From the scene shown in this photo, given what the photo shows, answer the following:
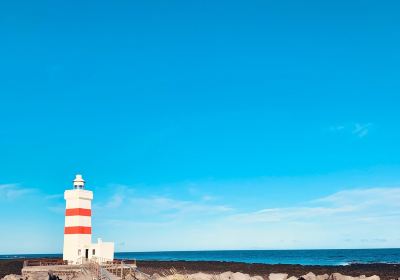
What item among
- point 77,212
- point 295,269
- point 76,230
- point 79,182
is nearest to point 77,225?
point 76,230

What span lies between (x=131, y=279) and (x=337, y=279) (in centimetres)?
1080

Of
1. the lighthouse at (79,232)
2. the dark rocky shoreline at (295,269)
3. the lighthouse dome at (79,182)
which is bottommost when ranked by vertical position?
the dark rocky shoreline at (295,269)

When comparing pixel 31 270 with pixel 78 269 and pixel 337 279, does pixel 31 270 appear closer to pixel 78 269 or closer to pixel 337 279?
pixel 78 269

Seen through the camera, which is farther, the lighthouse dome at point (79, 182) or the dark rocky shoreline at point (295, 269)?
the dark rocky shoreline at point (295, 269)

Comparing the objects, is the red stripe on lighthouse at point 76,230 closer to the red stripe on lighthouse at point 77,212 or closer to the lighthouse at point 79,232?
the lighthouse at point 79,232

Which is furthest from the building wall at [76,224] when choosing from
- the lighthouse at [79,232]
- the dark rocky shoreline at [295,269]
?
the dark rocky shoreline at [295,269]

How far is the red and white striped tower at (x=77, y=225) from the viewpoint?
30906 mm

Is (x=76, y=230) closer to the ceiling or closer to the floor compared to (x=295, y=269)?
closer to the ceiling

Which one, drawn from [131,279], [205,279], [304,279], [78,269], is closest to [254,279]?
[304,279]

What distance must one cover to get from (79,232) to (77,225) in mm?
468

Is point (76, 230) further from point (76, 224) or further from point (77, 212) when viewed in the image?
point (77, 212)

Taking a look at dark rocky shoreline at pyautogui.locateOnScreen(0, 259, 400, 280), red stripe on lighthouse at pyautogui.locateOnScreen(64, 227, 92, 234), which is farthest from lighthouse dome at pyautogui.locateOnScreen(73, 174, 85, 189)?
dark rocky shoreline at pyautogui.locateOnScreen(0, 259, 400, 280)

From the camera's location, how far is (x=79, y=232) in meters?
31.0

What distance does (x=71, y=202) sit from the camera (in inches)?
1243
